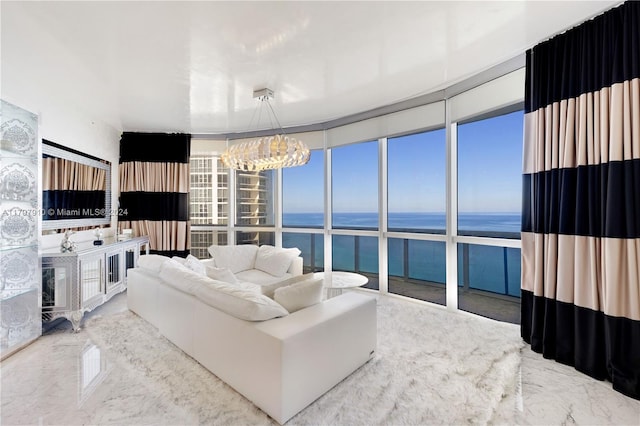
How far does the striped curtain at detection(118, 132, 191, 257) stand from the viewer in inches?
204

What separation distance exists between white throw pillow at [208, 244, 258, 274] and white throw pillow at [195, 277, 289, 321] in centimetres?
203

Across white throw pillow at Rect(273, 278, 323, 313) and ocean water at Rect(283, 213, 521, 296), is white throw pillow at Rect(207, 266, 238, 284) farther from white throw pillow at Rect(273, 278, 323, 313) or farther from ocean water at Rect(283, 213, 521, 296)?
ocean water at Rect(283, 213, 521, 296)

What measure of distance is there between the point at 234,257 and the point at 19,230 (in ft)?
7.55

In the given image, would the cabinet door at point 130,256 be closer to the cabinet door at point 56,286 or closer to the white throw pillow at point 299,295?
the cabinet door at point 56,286

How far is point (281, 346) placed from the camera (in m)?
1.66

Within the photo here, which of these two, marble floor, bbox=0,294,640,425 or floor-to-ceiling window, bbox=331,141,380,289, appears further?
floor-to-ceiling window, bbox=331,141,380,289

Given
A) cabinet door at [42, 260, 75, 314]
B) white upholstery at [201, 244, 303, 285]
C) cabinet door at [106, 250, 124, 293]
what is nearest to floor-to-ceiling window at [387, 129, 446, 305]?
white upholstery at [201, 244, 303, 285]

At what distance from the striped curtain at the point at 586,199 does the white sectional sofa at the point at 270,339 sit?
5.11ft

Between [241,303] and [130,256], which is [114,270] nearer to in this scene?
[130,256]

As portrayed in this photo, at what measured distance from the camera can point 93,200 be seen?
14.3ft

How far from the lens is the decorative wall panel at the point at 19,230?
257cm

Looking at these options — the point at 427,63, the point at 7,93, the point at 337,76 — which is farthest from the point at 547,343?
the point at 7,93

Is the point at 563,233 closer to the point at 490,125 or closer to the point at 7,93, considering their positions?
the point at 490,125

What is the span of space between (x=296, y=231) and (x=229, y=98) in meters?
2.44
